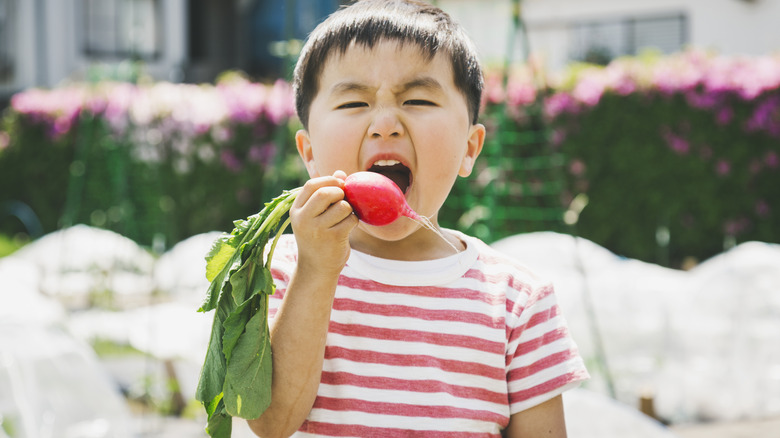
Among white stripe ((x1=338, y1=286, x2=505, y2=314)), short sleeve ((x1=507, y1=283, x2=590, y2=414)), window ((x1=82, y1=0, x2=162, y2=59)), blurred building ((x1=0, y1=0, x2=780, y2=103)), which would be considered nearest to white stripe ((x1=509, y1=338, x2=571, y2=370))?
short sleeve ((x1=507, y1=283, x2=590, y2=414))

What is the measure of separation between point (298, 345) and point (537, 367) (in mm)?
455

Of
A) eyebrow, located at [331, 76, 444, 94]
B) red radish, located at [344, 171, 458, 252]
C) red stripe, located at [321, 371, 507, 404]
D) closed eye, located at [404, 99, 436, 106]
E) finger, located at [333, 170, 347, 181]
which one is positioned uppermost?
eyebrow, located at [331, 76, 444, 94]

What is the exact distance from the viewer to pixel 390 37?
139 centimetres

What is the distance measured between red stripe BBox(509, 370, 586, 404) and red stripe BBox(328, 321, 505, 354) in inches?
3.5

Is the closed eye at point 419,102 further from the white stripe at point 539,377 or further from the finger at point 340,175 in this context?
the white stripe at point 539,377

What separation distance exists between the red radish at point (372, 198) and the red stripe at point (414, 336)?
26 cm

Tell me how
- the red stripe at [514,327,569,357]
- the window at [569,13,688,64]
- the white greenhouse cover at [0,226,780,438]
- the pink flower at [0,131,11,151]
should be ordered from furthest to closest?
the window at [569,13,688,64]
the pink flower at [0,131,11,151]
the white greenhouse cover at [0,226,780,438]
the red stripe at [514,327,569,357]

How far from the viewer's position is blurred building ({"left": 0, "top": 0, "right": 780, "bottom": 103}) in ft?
40.4

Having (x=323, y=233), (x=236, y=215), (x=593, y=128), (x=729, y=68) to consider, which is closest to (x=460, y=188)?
(x=593, y=128)

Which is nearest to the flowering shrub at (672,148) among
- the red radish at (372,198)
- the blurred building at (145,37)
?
Answer: the red radish at (372,198)

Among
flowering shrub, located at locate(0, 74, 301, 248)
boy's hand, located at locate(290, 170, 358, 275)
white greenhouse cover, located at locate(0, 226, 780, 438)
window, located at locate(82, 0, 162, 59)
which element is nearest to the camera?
boy's hand, located at locate(290, 170, 358, 275)

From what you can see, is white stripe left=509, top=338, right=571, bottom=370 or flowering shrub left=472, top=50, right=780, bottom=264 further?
flowering shrub left=472, top=50, right=780, bottom=264

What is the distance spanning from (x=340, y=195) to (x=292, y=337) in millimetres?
250

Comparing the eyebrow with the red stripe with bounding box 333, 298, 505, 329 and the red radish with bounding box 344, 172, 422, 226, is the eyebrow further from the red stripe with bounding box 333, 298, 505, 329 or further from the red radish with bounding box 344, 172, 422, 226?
the red stripe with bounding box 333, 298, 505, 329
